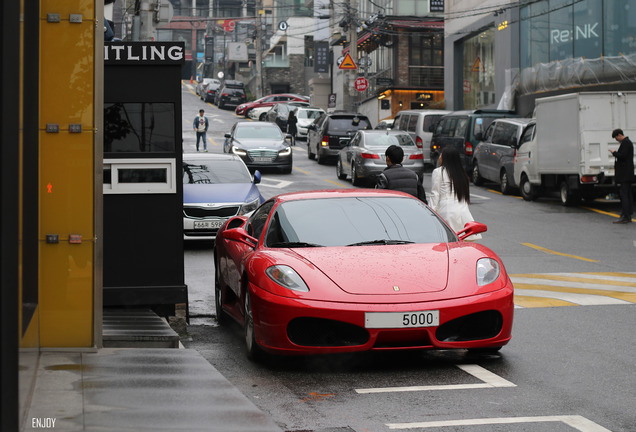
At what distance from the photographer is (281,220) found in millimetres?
8656

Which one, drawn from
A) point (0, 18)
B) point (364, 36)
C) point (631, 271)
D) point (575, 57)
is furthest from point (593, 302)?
point (364, 36)

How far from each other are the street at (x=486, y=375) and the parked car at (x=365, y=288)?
9.9 inches

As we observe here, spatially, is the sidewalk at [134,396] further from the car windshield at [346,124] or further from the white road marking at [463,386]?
the car windshield at [346,124]

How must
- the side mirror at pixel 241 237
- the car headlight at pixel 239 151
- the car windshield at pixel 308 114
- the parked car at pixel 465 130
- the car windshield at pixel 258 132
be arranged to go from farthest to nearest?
1. the car windshield at pixel 308 114
2. the car windshield at pixel 258 132
3. the car headlight at pixel 239 151
4. the parked car at pixel 465 130
5. the side mirror at pixel 241 237

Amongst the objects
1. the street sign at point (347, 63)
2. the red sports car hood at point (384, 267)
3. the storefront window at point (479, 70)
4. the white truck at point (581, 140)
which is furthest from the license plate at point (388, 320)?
the street sign at point (347, 63)

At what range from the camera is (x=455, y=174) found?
37.0 ft

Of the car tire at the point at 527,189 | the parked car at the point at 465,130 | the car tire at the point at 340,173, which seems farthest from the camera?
the parked car at the point at 465,130

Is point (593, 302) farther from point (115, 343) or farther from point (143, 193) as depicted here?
point (115, 343)

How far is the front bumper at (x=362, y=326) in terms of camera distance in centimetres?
719

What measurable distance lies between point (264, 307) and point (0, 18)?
421cm

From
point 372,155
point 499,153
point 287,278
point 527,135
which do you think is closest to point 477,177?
point 499,153

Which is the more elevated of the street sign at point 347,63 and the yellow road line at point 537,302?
the street sign at point 347,63

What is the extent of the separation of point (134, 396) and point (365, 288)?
2.51 meters

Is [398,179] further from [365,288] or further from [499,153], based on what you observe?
[499,153]
